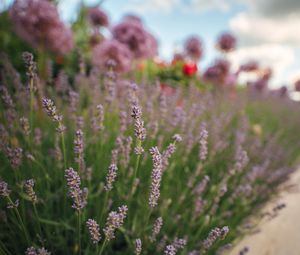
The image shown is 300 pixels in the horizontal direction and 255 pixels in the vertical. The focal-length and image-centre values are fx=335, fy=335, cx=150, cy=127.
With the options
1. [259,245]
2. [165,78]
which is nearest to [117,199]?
[259,245]

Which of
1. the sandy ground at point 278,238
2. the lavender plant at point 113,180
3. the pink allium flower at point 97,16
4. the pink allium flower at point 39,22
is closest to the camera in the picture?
the lavender plant at point 113,180

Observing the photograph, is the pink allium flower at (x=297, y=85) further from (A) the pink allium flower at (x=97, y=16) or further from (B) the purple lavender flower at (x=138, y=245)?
(B) the purple lavender flower at (x=138, y=245)

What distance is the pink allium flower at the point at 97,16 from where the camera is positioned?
3.73 meters

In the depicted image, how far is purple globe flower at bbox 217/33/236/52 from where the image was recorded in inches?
170

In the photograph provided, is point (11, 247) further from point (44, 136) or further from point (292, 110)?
point (292, 110)

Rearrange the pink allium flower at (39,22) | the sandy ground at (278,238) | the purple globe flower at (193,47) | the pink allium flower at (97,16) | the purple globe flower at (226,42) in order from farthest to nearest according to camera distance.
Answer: the purple globe flower at (193,47) < the purple globe flower at (226,42) < the pink allium flower at (97,16) < the pink allium flower at (39,22) < the sandy ground at (278,238)

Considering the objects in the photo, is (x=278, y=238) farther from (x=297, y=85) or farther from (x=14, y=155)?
(x=297, y=85)

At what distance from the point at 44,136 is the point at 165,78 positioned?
335cm

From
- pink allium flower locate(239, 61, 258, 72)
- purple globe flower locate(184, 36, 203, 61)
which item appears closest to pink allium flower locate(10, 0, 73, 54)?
purple globe flower locate(184, 36, 203, 61)

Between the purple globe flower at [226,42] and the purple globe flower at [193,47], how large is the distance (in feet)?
1.30

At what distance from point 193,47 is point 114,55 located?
7.78 ft

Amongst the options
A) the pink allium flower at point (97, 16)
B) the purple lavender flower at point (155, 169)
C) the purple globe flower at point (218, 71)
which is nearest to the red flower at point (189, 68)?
the purple globe flower at point (218, 71)

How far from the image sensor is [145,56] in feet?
9.57

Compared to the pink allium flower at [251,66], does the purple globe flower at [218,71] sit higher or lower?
lower
